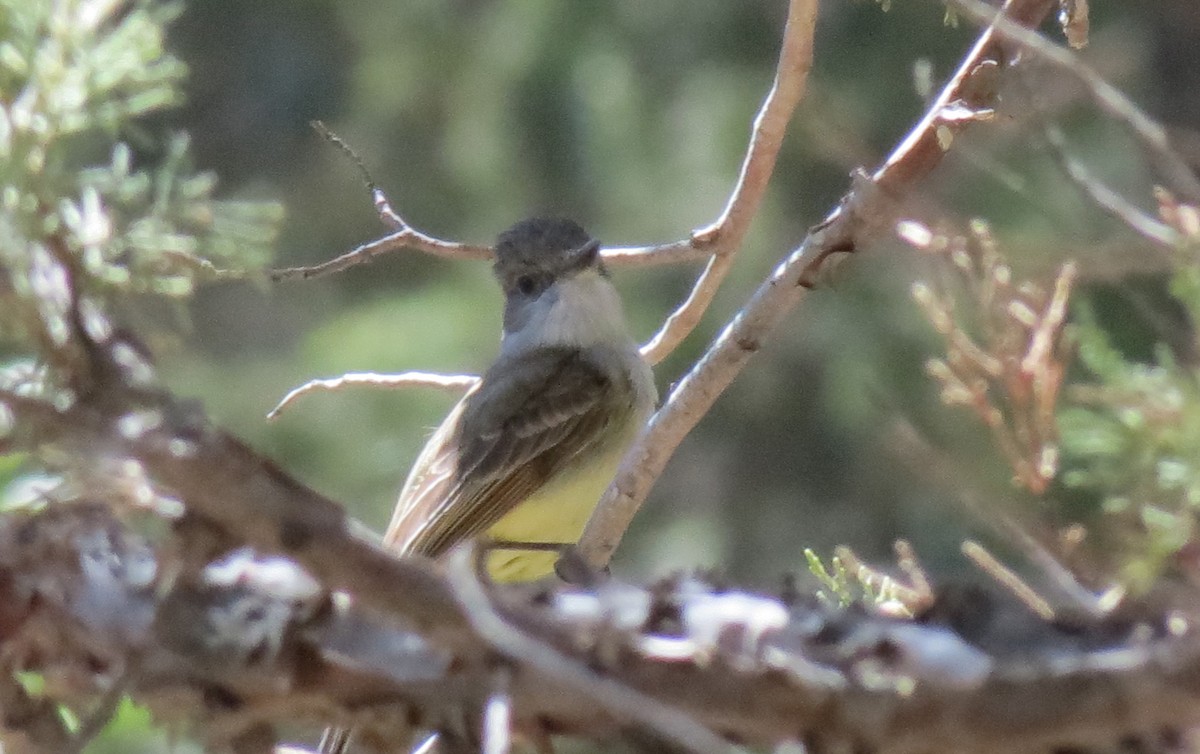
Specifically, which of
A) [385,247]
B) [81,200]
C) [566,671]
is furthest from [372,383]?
[566,671]

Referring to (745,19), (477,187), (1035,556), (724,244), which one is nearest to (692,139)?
(745,19)

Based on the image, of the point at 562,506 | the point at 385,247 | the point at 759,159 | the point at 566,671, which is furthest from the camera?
the point at 562,506

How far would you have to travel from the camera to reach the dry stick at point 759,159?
9.46 feet

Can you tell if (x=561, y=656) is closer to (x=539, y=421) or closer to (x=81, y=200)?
(x=81, y=200)

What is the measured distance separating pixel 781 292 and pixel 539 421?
4.75 ft

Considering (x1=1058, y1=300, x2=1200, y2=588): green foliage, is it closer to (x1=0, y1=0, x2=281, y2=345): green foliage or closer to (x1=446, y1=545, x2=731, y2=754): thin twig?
(x1=446, y1=545, x2=731, y2=754): thin twig

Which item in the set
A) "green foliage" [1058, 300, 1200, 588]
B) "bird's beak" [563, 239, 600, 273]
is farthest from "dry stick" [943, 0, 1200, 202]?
"bird's beak" [563, 239, 600, 273]

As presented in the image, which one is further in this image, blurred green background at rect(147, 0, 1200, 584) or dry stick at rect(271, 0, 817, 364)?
blurred green background at rect(147, 0, 1200, 584)

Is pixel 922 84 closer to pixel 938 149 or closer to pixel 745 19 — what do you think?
pixel 938 149

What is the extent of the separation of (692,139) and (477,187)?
1.36 m

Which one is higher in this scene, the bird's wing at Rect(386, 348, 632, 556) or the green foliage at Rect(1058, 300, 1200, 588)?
the bird's wing at Rect(386, 348, 632, 556)

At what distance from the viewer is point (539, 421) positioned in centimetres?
411

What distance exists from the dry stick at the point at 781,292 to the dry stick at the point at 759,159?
9.5 inches

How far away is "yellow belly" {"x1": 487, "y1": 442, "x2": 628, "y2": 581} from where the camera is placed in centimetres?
397
